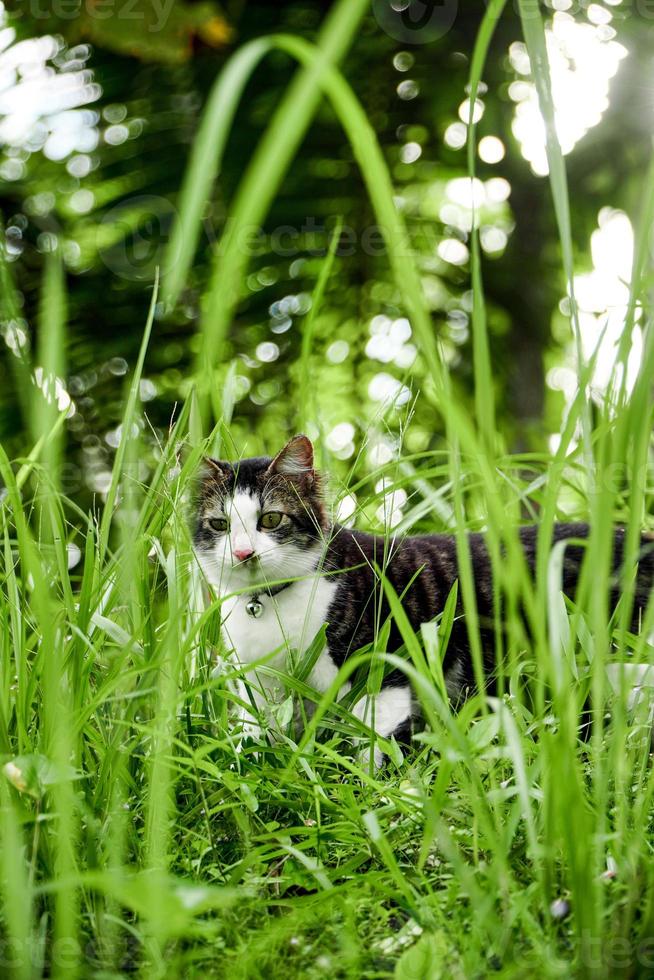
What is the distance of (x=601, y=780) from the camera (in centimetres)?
52

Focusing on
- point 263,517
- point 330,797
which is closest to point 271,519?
point 263,517

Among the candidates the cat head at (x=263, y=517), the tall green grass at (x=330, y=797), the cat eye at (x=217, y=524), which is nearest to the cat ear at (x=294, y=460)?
the cat head at (x=263, y=517)

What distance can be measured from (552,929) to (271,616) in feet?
Answer: 2.64

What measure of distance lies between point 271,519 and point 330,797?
26.0 inches

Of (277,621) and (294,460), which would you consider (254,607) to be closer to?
(277,621)

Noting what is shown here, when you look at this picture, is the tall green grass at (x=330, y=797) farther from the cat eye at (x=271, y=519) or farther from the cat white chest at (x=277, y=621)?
the cat eye at (x=271, y=519)

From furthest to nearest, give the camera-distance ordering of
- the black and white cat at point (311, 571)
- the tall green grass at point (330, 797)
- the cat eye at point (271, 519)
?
the cat eye at point (271, 519) < the black and white cat at point (311, 571) < the tall green grass at point (330, 797)

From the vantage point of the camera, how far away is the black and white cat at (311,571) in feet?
4.04

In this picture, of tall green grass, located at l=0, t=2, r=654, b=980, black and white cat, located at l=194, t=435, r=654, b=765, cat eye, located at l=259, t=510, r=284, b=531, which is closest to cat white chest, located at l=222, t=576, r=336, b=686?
black and white cat, located at l=194, t=435, r=654, b=765

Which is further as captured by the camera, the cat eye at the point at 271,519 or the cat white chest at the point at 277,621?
the cat eye at the point at 271,519

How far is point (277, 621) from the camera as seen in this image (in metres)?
1.25

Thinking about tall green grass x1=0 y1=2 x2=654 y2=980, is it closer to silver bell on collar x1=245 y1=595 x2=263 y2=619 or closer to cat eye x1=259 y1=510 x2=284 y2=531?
silver bell on collar x1=245 y1=595 x2=263 y2=619

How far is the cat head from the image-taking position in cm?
130

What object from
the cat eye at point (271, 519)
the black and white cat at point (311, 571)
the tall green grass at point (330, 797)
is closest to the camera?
the tall green grass at point (330, 797)
